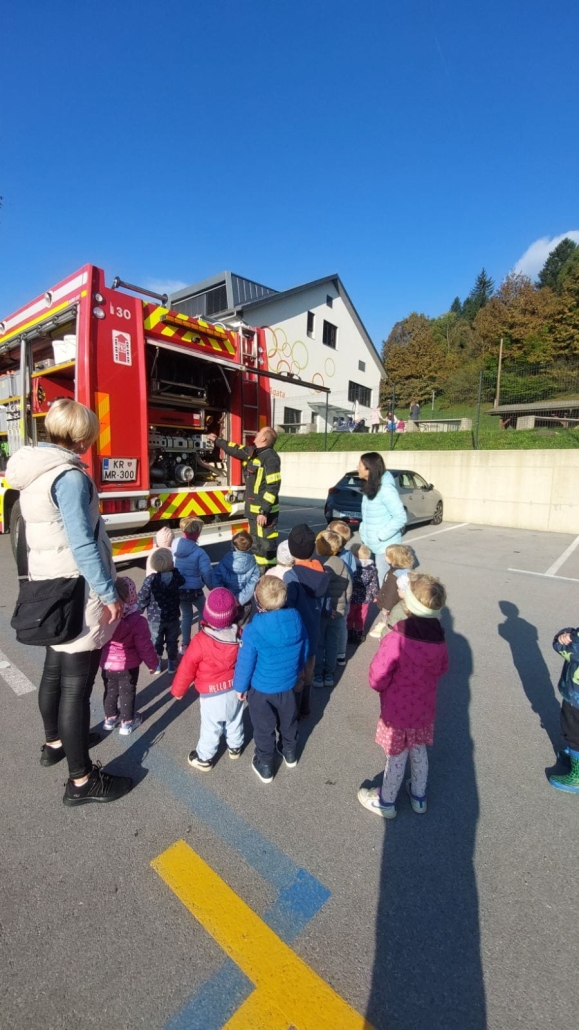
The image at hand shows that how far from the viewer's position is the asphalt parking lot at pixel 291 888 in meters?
1.34

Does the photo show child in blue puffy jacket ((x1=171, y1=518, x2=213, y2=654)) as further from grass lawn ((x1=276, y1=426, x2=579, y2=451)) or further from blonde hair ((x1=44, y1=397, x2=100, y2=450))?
grass lawn ((x1=276, y1=426, x2=579, y2=451))

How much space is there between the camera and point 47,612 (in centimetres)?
185

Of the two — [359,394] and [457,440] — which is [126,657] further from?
[359,394]

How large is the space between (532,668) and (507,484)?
28.3ft

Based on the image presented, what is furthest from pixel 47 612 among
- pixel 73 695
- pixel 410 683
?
pixel 410 683

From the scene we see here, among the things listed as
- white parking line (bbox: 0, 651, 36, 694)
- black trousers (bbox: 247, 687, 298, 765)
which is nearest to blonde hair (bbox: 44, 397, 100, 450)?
black trousers (bbox: 247, 687, 298, 765)

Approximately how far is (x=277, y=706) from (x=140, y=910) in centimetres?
93

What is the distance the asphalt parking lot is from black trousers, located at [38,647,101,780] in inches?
10.3

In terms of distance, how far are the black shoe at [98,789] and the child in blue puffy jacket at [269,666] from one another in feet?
2.23

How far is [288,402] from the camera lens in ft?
76.0

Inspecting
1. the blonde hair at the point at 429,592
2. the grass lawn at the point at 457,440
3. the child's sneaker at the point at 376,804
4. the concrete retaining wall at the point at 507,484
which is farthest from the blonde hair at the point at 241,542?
the grass lawn at the point at 457,440

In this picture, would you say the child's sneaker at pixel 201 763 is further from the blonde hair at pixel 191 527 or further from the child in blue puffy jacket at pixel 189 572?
the blonde hair at pixel 191 527

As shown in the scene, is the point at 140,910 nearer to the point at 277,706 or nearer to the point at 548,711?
the point at 277,706

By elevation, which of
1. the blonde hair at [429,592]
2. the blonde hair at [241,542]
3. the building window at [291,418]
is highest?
the building window at [291,418]
